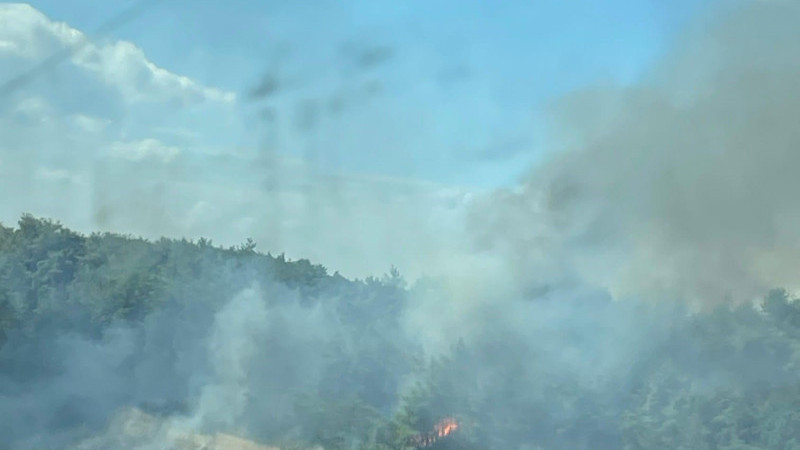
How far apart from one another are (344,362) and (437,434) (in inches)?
167

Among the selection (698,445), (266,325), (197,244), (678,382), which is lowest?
(698,445)

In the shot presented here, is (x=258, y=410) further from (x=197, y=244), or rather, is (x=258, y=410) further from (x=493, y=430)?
(x=197, y=244)

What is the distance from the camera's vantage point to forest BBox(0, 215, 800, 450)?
2219 centimetres

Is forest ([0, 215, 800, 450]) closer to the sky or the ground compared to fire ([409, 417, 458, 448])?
closer to the sky

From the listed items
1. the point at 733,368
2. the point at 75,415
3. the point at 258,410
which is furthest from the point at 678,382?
the point at 75,415

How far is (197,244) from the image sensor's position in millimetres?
34781

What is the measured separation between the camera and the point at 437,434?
23.0 m

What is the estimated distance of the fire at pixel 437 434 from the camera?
22.9 meters

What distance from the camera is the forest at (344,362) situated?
22.2 m

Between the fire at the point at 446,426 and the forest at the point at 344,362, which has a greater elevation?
the forest at the point at 344,362

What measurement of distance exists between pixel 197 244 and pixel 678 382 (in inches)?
738

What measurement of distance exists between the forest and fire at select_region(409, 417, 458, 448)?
0.03 m

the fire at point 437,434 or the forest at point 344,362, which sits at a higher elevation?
the forest at point 344,362

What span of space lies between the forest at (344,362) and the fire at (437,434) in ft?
0.11
